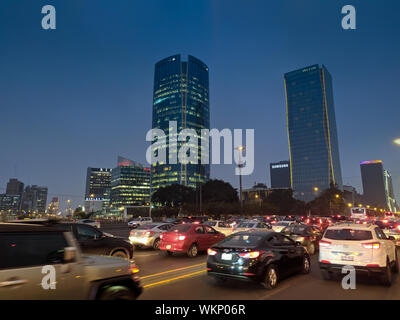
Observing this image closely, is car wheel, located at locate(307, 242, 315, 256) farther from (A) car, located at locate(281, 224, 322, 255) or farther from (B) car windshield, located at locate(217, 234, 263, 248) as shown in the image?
(B) car windshield, located at locate(217, 234, 263, 248)

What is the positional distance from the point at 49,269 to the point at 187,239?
9.15 m

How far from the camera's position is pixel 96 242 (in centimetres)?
972

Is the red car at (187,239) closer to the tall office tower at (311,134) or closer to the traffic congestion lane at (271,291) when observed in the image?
the traffic congestion lane at (271,291)

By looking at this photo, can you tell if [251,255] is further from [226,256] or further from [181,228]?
[181,228]

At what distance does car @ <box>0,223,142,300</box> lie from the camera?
333 cm

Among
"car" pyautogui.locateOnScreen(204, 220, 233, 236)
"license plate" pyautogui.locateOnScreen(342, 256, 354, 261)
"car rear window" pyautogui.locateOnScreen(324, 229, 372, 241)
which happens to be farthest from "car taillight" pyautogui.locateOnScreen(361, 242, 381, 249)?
"car" pyautogui.locateOnScreen(204, 220, 233, 236)

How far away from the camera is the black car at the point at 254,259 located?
6.82 metres

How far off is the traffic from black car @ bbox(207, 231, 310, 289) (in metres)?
0.02

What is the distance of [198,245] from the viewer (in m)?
12.9

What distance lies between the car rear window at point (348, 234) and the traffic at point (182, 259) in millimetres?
25

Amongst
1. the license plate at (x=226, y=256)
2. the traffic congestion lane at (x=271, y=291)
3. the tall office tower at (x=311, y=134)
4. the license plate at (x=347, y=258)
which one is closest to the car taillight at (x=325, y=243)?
the license plate at (x=347, y=258)

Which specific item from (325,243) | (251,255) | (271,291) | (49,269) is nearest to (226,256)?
(251,255)
